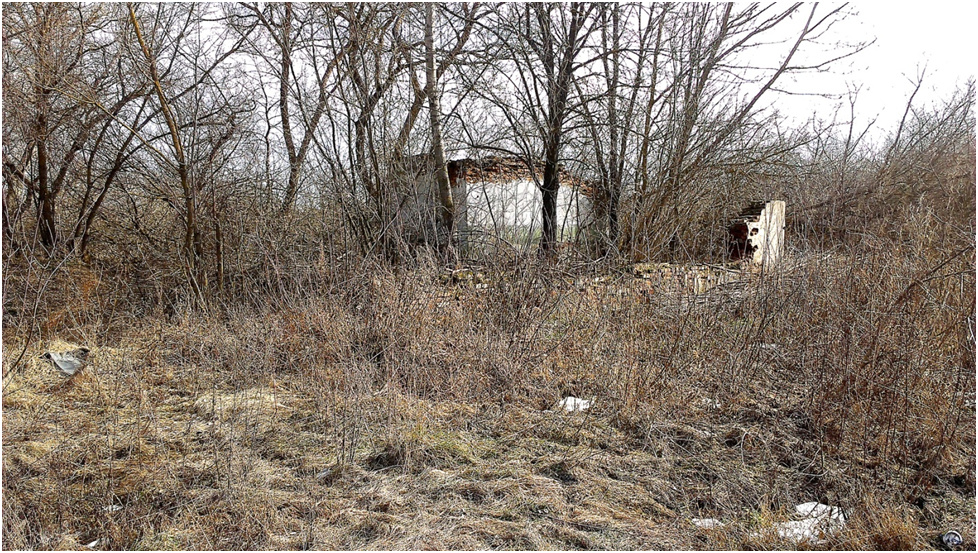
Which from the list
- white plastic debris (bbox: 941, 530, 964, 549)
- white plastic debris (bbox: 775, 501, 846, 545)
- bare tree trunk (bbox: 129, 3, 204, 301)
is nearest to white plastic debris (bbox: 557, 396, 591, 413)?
white plastic debris (bbox: 775, 501, 846, 545)

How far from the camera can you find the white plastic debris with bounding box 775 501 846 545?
261 centimetres

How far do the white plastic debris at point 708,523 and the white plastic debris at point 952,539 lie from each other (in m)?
0.94

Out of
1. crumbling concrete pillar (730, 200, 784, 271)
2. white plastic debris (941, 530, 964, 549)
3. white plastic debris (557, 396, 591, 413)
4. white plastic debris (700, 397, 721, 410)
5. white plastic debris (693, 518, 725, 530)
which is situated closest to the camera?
white plastic debris (941, 530, 964, 549)

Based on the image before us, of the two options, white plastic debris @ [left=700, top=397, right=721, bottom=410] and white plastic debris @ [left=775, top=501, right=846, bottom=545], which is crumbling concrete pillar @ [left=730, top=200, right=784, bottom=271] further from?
white plastic debris @ [left=775, top=501, right=846, bottom=545]

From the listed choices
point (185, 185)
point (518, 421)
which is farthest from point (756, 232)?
point (185, 185)

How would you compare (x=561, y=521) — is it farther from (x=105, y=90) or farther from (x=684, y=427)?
(x=105, y=90)

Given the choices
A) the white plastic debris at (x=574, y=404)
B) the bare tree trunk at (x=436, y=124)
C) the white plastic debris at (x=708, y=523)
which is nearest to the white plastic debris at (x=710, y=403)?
the white plastic debris at (x=574, y=404)

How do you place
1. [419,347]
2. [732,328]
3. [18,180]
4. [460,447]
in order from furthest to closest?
[18,180], [732,328], [419,347], [460,447]

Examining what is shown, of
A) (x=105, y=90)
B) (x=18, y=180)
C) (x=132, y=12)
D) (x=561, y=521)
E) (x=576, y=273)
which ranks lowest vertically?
(x=561, y=521)

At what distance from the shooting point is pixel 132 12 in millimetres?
6297

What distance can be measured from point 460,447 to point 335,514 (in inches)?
36.4

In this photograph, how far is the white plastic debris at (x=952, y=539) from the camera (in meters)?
2.55

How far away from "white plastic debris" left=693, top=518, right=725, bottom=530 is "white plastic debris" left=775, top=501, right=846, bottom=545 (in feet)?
0.82

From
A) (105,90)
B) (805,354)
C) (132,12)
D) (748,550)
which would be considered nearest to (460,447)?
(748,550)
